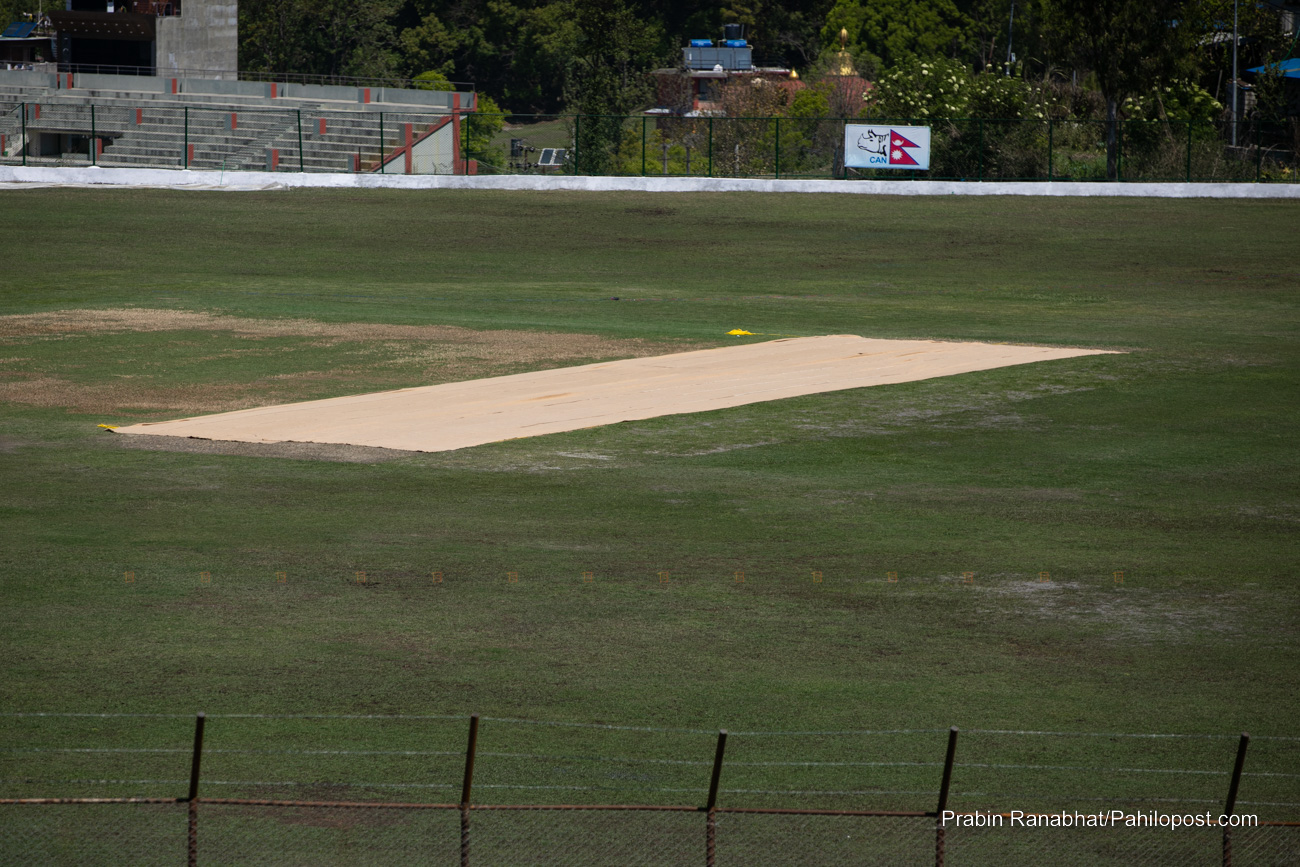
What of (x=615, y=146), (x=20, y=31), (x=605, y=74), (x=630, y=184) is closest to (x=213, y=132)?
(x=615, y=146)

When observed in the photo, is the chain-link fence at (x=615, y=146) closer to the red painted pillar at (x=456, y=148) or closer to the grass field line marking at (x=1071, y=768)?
the red painted pillar at (x=456, y=148)

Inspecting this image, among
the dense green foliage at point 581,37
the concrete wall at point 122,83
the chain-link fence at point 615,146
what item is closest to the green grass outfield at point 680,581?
the chain-link fence at point 615,146

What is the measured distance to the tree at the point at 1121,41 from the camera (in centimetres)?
5950

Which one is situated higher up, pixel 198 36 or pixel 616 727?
pixel 198 36

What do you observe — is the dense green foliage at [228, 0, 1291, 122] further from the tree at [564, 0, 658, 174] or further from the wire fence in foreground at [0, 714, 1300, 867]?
the wire fence in foreground at [0, 714, 1300, 867]

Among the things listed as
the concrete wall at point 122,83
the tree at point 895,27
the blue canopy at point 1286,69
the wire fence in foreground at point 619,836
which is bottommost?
the wire fence in foreground at point 619,836

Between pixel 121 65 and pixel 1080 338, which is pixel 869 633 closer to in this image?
pixel 1080 338

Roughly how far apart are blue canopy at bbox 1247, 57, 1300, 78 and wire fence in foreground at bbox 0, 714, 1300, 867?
65462mm

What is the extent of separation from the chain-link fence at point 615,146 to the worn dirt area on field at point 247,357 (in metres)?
28.7

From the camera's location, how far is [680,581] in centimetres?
1302

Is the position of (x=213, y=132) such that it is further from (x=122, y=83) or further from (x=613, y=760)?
(x=613, y=760)

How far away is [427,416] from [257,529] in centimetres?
618

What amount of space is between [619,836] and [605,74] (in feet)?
288

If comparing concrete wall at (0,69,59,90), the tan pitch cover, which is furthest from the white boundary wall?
the tan pitch cover
